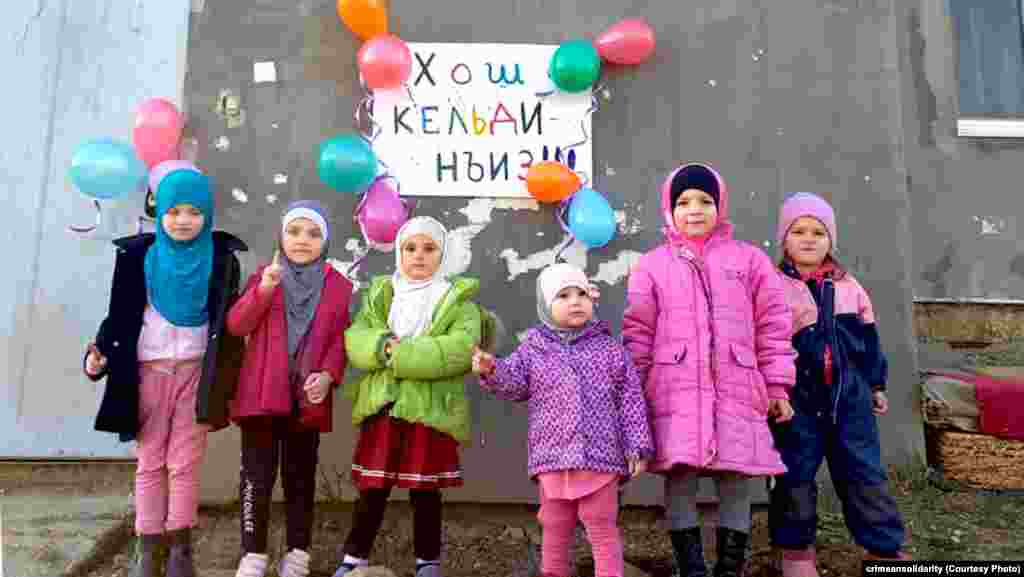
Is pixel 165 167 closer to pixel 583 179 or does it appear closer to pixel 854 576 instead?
pixel 583 179

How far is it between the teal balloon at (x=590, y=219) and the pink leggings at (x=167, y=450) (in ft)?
5.22

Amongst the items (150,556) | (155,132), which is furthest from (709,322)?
(155,132)

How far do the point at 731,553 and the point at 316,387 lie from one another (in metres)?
1.41

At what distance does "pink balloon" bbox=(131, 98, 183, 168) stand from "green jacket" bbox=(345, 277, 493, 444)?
1296mm

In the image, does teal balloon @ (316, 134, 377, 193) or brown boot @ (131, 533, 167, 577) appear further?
teal balloon @ (316, 134, 377, 193)

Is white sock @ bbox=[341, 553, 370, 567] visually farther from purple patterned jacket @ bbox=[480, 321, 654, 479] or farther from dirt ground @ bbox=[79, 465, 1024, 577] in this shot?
purple patterned jacket @ bbox=[480, 321, 654, 479]

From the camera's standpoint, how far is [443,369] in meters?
2.45

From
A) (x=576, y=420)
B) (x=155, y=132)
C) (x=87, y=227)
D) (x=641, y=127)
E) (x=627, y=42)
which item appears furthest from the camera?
(x=87, y=227)

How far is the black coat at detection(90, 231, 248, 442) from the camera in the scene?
247cm

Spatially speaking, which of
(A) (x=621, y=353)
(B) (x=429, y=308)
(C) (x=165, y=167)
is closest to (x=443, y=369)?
(B) (x=429, y=308)

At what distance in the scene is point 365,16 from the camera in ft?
10.8

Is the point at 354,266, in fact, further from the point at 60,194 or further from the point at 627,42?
the point at 60,194

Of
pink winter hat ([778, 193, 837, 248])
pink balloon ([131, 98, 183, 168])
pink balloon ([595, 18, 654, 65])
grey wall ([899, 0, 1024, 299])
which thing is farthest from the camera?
grey wall ([899, 0, 1024, 299])

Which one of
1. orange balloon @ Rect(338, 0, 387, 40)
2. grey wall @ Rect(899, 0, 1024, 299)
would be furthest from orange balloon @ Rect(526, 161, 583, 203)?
grey wall @ Rect(899, 0, 1024, 299)
